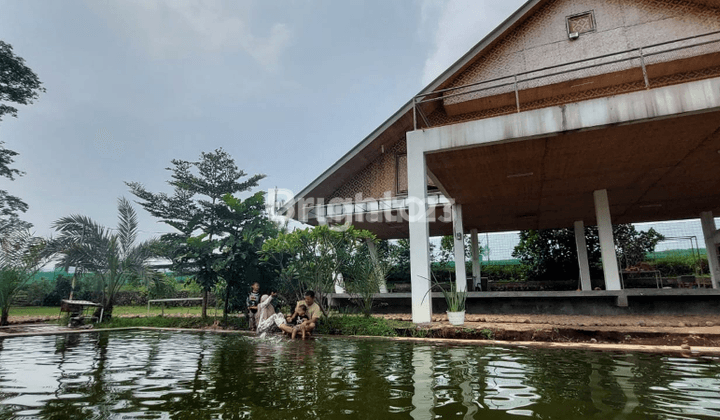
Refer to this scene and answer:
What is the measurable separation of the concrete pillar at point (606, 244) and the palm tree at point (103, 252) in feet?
43.2

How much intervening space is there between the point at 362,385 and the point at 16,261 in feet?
36.8

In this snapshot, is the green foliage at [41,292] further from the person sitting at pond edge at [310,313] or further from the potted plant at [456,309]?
the potted plant at [456,309]

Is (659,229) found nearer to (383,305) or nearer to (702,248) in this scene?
(702,248)

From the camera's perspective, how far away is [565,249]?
17.9 meters

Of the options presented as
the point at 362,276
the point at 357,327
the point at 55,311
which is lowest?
the point at 55,311

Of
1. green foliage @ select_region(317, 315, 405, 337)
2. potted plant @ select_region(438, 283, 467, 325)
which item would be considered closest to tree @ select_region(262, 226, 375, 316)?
green foliage @ select_region(317, 315, 405, 337)

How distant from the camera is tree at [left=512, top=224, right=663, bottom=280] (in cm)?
1736

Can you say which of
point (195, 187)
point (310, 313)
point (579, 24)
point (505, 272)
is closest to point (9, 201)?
point (195, 187)

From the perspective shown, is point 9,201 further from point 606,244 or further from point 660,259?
point 660,259

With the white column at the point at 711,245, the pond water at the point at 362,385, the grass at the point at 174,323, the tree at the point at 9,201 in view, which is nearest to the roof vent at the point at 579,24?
the white column at the point at 711,245

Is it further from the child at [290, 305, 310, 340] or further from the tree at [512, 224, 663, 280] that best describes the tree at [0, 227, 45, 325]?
the tree at [512, 224, 663, 280]

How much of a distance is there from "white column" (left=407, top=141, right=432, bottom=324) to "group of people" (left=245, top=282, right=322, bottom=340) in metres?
2.04

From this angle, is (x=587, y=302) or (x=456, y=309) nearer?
(x=456, y=309)

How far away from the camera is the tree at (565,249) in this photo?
17.4m
